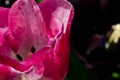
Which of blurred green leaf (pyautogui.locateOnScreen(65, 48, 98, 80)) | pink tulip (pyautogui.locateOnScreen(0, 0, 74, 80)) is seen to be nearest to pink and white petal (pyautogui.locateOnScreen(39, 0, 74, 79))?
pink tulip (pyautogui.locateOnScreen(0, 0, 74, 80))

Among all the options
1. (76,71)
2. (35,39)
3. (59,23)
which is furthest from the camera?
(76,71)

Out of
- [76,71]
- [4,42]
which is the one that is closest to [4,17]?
[4,42]

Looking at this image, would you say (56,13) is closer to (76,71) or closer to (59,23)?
(59,23)

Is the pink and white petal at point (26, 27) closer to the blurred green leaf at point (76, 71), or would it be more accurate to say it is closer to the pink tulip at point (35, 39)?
the pink tulip at point (35, 39)

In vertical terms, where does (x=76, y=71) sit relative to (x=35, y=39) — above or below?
below

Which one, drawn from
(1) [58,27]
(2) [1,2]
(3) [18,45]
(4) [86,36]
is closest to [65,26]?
(1) [58,27]

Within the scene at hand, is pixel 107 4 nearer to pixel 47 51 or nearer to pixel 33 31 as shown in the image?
pixel 33 31

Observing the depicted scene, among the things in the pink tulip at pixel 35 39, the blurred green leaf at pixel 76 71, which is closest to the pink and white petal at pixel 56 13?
the pink tulip at pixel 35 39
